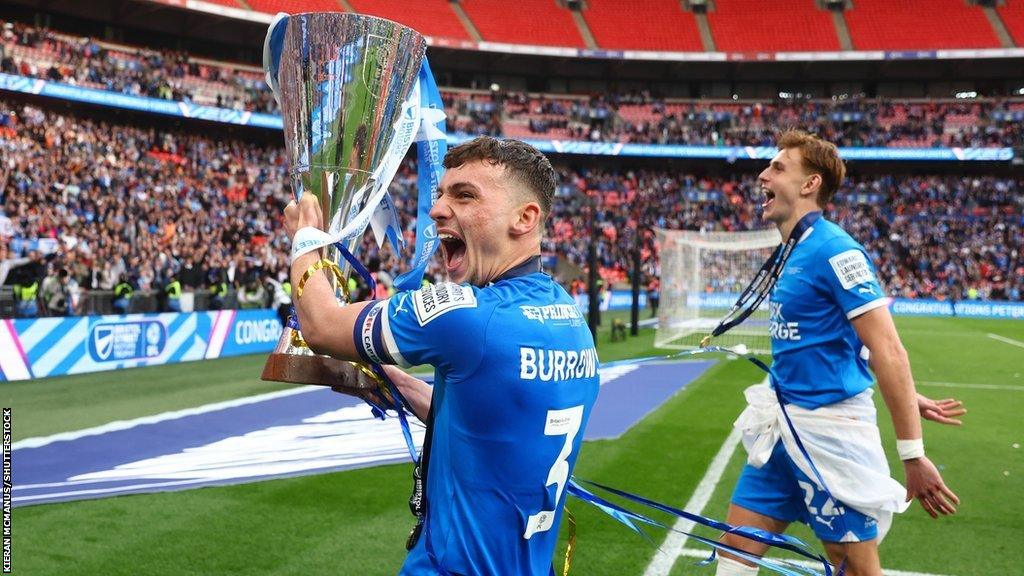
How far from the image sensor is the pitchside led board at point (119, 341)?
12047 mm

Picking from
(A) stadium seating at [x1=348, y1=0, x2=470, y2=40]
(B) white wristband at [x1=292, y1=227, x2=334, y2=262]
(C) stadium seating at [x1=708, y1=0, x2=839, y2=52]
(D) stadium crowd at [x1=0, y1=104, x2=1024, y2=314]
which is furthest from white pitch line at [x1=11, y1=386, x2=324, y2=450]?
(C) stadium seating at [x1=708, y1=0, x2=839, y2=52]

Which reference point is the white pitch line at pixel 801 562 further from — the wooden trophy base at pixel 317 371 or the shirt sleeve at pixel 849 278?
the wooden trophy base at pixel 317 371

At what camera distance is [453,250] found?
6.92ft

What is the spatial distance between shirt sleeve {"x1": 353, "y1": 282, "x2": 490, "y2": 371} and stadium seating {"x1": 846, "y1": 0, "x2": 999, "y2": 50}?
4906 cm

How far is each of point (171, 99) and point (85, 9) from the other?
6466mm

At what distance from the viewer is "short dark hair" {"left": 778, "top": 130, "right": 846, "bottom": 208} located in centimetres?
353

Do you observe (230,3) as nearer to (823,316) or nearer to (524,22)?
(524,22)

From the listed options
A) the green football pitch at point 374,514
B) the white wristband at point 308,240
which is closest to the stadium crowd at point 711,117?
the green football pitch at point 374,514

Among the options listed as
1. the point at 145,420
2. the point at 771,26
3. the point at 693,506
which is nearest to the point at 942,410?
the point at 693,506

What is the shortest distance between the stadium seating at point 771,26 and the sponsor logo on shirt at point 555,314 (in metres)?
47.7

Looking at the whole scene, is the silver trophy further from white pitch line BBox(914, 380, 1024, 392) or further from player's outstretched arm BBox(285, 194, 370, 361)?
white pitch line BBox(914, 380, 1024, 392)

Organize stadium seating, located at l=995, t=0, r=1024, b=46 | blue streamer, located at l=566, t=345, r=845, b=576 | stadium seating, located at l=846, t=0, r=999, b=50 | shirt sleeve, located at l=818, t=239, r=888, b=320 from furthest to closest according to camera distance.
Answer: stadium seating, located at l=846, t=0, r=999, b=50 → stadium seating, located at l=995, t=0, r=1024, b=46 → shirt sleeve, located at l=818, t=239, r=888, b=320 → blue streamer, located at l=566, t=345, r=845, b=576

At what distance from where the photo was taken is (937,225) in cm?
4172

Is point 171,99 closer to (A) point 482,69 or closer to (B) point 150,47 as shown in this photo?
(B) point 150,47
